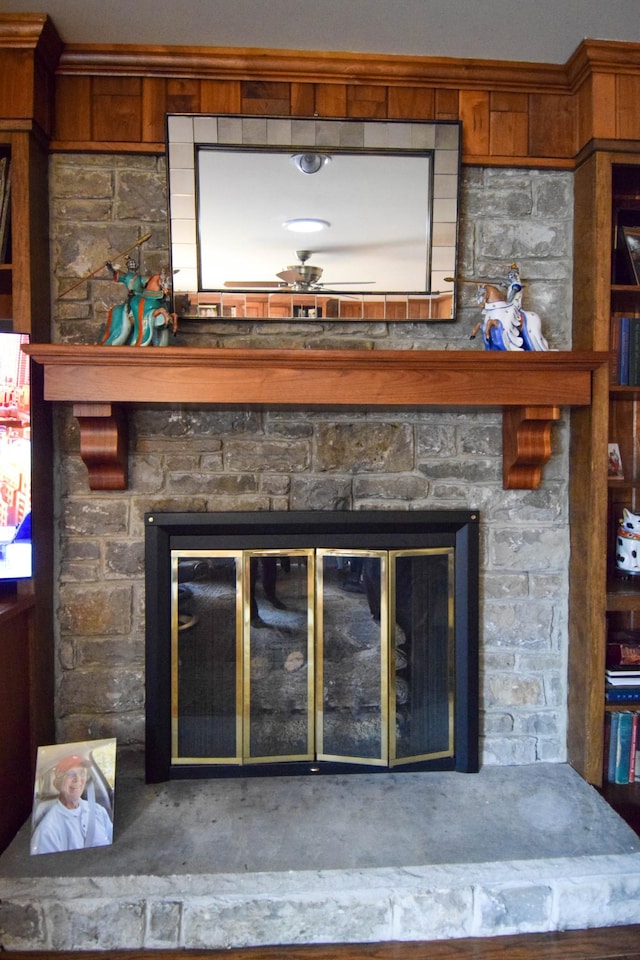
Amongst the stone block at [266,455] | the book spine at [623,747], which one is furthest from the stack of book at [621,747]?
the stone block at [266,455]

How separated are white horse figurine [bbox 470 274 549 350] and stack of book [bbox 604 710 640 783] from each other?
1.26m

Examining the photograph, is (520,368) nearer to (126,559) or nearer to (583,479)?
(583,479)

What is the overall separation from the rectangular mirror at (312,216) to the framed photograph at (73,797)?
137 cm

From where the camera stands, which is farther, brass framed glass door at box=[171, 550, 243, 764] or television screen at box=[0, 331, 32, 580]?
brass framed glass door at box=[171, 550, 243, 764]

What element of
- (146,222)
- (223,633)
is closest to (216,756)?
(223,633)

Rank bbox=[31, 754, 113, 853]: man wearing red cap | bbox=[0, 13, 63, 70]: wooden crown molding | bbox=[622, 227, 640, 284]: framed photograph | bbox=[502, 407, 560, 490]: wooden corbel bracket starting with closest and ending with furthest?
1. bbox=[31, 754, 113, 853]: man wearing red cap
2. bbox=[0, 13, 63, 70]: wooden crown molding
3. bbox=[502, 407, 560, 490]: wooden corbel bracket
4. bbox=[622, 227, 640, 284]: framed photograph

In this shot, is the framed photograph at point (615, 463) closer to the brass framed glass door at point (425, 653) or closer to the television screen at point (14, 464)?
the brass framed glass door at point (425, 653)

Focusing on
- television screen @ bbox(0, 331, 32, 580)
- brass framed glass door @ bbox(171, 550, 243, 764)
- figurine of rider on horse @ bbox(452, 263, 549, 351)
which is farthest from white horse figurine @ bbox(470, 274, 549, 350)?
television screen @ bbox(0, 331, 32, 580)

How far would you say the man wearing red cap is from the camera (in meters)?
Answer: 1.71

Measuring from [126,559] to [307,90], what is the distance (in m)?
1.63

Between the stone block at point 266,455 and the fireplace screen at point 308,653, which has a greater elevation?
the stone block at point 266,455

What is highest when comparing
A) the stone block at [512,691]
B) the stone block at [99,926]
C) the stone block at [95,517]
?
the stone block at [95,517]

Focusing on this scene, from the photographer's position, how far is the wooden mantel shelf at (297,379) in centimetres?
179

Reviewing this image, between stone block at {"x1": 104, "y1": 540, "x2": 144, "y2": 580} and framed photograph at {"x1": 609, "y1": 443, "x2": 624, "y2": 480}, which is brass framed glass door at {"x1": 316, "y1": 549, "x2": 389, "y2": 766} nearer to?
stone block at {"x1": 104, "y1": 540, "x2": 144, "y2": 580}
